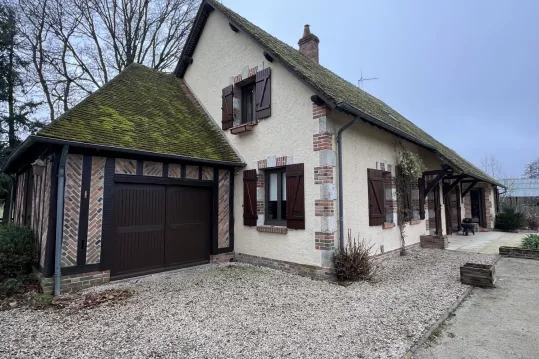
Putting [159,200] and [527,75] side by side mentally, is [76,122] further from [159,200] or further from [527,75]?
[527,75]

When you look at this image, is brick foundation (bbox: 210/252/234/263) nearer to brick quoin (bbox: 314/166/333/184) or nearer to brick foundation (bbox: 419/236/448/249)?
brick quoin (bbox: 314/166/333/184)

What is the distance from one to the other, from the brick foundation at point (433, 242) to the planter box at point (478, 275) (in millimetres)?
4107

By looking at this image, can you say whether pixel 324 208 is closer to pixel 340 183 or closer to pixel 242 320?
pixel 340 183

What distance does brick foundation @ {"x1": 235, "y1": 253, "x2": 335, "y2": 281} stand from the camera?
5.93 meters

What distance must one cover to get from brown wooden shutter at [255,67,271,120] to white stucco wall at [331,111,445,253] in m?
1.82

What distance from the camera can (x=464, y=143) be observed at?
8062 centimetres

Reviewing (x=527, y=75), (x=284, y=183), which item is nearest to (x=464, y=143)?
(x=527, y=75)

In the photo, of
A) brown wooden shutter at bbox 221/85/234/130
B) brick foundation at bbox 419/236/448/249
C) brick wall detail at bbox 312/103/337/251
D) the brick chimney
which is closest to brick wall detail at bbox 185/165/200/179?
brown wooden shutter at bbox 221/85/234/130

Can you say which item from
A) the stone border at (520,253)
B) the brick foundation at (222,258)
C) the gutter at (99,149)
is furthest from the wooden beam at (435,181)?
the brick foundation at (222,258)

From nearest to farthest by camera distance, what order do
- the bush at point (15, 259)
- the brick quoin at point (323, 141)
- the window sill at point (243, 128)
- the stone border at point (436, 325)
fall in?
the stone border at point (436, 325) → the bush at point (15, 259) → the brick quoin at point (323, 141) → the window sill at point (243, 128)

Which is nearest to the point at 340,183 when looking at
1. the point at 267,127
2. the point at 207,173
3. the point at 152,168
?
the point at 267,127

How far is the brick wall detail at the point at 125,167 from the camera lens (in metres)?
5.90

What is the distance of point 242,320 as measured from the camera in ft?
13.1

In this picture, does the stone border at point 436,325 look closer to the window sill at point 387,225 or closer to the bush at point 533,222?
the window sill at point 387,225
